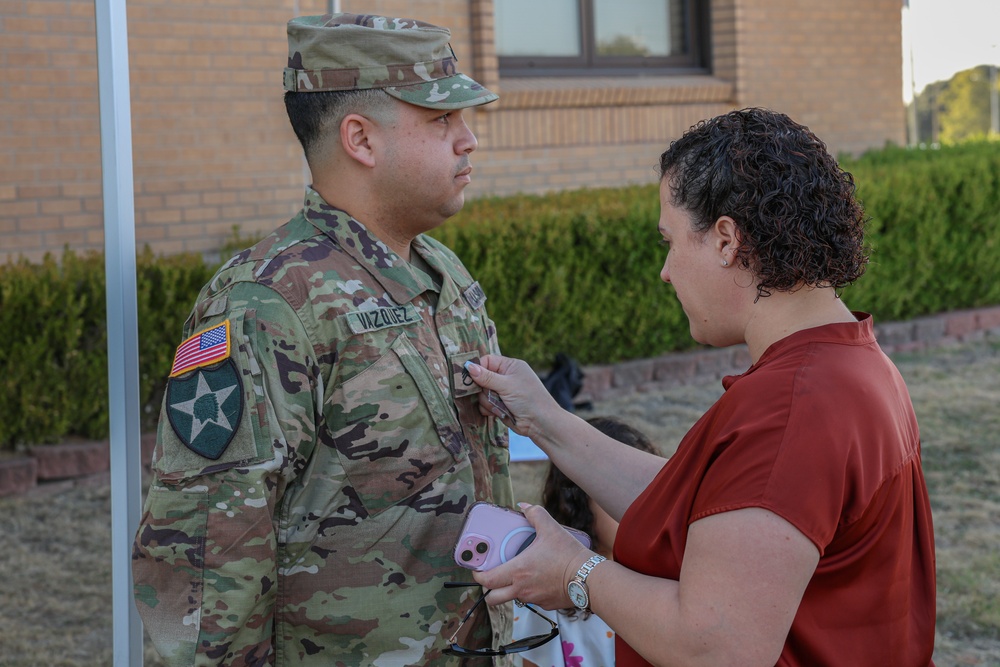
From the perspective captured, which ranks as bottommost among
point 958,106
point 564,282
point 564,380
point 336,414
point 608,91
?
point 564,380

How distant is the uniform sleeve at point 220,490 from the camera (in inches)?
67.0

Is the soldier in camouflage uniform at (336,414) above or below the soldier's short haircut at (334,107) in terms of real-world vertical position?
below

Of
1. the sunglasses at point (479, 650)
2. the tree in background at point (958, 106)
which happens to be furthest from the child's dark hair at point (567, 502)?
the tree in background at point (958, 106)

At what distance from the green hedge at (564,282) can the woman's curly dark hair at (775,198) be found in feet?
8.49

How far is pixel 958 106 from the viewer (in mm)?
25031

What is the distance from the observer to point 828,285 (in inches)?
63.9

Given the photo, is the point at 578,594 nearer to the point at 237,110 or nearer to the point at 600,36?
the point at 237,110

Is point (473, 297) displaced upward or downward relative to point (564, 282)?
upward

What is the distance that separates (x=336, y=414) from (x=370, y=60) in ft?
2.11

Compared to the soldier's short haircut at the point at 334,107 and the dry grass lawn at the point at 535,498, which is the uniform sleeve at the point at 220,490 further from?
the dry grass lawn at the point at 535,498

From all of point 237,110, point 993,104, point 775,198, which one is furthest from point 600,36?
point 993,104

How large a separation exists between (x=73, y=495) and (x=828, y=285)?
433 centimetres

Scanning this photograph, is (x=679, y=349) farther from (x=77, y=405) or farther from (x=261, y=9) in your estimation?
(x=77, y=405)

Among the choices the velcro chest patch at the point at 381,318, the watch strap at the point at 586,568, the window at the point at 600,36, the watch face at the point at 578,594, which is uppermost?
the window at the point at 600,36
